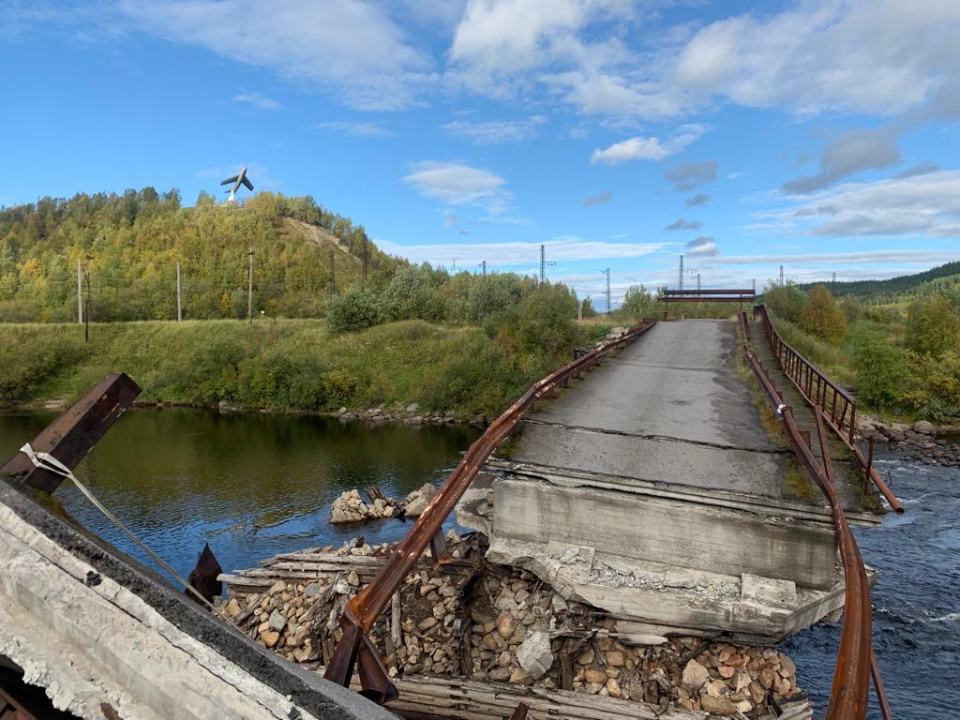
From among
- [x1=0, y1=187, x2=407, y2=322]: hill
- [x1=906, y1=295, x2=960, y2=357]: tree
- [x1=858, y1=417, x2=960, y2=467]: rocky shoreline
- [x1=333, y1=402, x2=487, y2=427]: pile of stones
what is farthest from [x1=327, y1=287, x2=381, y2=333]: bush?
[x1=906, y1=295, x2=960, y2=357]: tree

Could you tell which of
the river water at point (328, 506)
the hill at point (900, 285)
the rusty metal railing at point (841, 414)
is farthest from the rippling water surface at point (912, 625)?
the hill at point (900, 285)

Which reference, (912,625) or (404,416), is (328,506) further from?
(404,416)

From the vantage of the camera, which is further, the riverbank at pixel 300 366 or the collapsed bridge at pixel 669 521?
the riverbank at pixel 300 366

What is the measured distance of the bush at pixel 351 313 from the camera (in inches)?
2170

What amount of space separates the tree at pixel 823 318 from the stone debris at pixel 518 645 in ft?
129

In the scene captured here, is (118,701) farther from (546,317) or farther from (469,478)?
(546,317)

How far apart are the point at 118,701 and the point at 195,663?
369mm

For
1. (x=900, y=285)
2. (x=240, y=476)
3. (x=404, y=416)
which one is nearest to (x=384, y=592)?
(x=240, y=476)

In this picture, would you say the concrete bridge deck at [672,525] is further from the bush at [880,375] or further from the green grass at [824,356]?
the bush at [880,375]

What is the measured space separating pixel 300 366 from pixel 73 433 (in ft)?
142

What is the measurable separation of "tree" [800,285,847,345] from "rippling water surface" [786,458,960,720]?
2483 centimetres

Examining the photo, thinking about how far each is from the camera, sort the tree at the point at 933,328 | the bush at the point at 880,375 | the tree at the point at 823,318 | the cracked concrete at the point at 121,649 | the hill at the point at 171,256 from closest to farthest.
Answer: the cracked concrete at the point at 121,649, the bush at the point at 880,375, the tree at the point at 933,328, the tree at the point at 823,318, the hill at the point at 171,256

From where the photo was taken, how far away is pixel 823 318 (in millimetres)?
41844

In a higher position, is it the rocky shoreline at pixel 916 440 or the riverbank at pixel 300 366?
the riverbank at pixel 300 366
